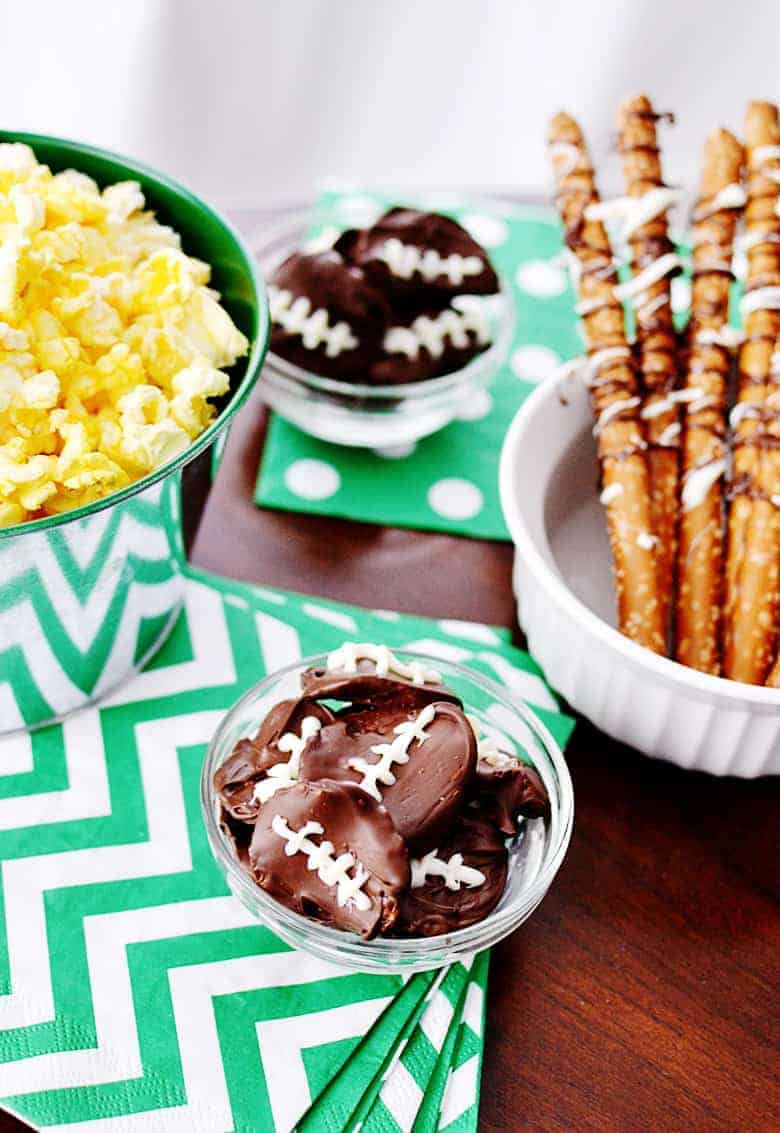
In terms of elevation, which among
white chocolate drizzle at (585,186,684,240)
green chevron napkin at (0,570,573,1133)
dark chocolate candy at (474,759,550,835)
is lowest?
green chevron napkin at (0,570,573,1133)

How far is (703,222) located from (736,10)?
0.86 meters

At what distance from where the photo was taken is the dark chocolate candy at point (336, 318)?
3.00 feet

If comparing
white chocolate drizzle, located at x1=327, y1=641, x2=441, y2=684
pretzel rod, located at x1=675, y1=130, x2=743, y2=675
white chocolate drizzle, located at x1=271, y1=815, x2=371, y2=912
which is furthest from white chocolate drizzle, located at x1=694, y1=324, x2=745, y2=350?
white chocolate drizzle, located at x1=271, y1=815, x2=371, y2=912

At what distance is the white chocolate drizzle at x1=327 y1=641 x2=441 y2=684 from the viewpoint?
27.0 inches

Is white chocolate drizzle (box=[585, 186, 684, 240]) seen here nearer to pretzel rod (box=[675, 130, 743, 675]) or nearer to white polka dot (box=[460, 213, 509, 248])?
pretzel rod (box=[675, 130, 743, 675])

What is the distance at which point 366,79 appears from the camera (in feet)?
5.28

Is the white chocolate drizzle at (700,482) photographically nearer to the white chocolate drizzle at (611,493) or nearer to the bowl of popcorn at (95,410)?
the white chocolate drizzle at (611,493)

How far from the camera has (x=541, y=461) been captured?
0.84m

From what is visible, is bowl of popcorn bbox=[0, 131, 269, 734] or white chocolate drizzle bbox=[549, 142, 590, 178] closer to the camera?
bowl of popcorn bbox=[0, 131, 269, 734]

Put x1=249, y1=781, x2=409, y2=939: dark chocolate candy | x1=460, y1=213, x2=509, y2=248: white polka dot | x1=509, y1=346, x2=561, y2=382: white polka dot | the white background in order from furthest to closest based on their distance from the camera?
the white background < x1=460, y1=213, x2=509, y2=248: white polka dot < x1=509, y1=346, x2=561, y2=382: white polka dot < x1=249, y1=781, x2=409, y2=939: dark chocolate candy

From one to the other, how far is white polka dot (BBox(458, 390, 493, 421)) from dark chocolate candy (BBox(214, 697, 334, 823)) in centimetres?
40

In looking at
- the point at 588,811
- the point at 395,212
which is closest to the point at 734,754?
the point at 588,811

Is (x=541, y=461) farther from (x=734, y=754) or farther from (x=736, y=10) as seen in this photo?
(x=736, y=10)

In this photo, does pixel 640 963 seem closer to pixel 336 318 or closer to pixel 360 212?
pixel 336 318
